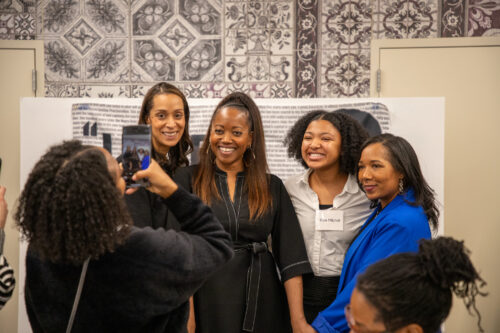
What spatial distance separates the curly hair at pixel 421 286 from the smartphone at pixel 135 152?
0.67 m

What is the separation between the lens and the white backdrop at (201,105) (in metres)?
3.01

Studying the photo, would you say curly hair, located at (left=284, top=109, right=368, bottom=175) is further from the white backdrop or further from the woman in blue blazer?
the white backdrop

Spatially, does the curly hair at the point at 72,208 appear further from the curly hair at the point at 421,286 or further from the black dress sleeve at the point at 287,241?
the black dress sleeve at the point at 287,241

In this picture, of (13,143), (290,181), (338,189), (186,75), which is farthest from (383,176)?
(13,143)

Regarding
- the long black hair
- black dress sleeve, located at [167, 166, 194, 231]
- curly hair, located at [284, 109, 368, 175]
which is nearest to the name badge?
curly hair, located at [284, 109, 368, 175]

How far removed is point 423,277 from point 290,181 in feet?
3.92

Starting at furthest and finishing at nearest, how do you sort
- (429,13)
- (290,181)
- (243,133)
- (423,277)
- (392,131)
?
1. (429,13)
2. (392,131)
3. (290,181)
4. (243,133)
5. (423,277)

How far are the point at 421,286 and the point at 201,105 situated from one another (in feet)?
7.10

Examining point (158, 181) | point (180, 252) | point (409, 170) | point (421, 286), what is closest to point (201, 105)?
point (409, 170)

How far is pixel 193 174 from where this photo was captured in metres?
2.20

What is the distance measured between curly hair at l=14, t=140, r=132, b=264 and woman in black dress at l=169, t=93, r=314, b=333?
0.98 metres

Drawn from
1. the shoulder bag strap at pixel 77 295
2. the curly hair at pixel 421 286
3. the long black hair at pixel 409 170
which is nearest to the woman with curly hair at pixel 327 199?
the long black hair at pixel 409 170

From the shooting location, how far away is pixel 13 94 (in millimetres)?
3576

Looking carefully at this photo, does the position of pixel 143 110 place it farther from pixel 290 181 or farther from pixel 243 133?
pixel 290 181
